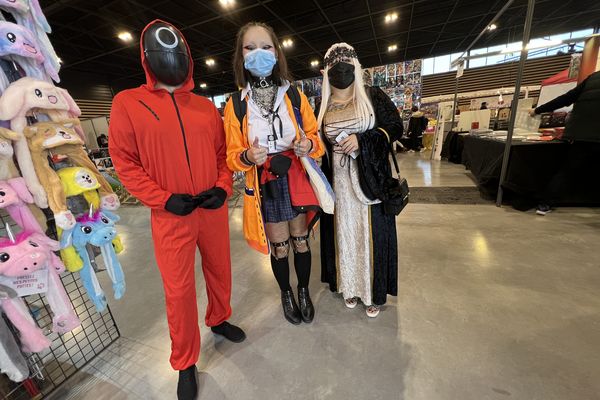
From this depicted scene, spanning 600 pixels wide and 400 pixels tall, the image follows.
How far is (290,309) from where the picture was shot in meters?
1.68

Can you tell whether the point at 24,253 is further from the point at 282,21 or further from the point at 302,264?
the point at 282,21

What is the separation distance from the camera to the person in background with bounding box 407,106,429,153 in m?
8.95

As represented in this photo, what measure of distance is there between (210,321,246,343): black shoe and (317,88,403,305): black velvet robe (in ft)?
2.24

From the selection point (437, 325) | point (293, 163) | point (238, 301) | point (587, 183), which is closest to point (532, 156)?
point (587, 183)

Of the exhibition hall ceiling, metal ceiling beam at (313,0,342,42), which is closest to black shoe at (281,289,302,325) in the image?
the exhibition hall ceiling

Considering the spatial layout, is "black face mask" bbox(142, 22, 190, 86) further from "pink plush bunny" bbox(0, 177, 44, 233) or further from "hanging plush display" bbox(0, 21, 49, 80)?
"pink plush bunny" bbox(0, 177, 44, 233)

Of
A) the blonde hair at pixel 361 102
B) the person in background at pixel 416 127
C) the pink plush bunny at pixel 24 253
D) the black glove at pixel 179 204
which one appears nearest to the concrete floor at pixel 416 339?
the pink plush bunny at pixel 24 253

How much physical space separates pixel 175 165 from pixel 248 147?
35cm

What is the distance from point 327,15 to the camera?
6.49 metres

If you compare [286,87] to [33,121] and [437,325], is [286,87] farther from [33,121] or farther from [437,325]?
[437,325]

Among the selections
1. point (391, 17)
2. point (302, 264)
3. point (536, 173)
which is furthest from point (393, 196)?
point (391, 17)

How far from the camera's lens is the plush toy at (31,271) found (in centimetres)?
95

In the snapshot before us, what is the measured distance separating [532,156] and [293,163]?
10.9 feet

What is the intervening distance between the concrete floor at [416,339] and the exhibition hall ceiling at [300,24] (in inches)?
233
